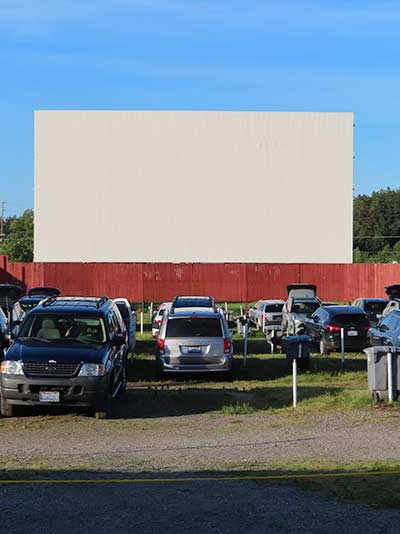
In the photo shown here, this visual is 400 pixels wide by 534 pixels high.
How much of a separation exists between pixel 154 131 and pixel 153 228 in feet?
19.1

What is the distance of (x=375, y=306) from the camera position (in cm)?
3066

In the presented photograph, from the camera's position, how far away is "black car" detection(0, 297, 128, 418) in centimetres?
1389

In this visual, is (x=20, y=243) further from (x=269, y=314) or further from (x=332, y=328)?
(x=332, y=328)

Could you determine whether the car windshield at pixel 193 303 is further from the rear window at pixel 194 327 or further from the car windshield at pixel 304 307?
the car windshield at pixel 304 307

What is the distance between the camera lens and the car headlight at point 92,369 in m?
14.0

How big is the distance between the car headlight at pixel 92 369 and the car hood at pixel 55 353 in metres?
0.07

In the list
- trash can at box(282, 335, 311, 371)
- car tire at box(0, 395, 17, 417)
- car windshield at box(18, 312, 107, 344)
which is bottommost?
car tire at box(0, 395, 17, 417)

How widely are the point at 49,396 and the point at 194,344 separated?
16.8ft

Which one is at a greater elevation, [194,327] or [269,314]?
[194,327]

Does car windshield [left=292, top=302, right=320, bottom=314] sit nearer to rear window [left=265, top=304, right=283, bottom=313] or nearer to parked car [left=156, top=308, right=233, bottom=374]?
rear window [left=265, top=304, right=283, bottom=313]

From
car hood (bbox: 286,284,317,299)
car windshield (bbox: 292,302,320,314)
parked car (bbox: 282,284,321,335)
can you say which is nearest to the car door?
parked car (bbox: 282,284,321,335)

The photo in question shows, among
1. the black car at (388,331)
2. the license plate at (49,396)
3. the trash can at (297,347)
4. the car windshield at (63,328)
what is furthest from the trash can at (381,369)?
the license plate at (49,396)

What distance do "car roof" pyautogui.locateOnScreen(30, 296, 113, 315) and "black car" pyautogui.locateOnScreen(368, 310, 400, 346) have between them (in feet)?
19.7

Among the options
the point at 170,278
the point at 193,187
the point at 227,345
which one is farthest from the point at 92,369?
the point at 193,187
